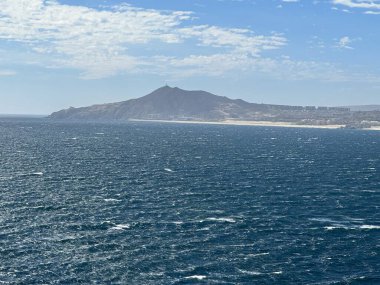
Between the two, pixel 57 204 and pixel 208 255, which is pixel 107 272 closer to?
pixel 208 255

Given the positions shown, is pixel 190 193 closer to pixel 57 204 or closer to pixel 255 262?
pixel 57 204

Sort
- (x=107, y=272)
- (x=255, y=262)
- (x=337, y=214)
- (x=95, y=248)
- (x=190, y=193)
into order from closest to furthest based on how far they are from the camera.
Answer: (x=107, y=272) < (x=255, y=262) < (x=95, y=248) < (x=337, y=214) < (x=190, y=193)

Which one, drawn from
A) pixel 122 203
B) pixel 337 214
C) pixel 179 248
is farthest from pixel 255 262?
pixel 122 203

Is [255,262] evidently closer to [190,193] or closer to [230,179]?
[190,193]

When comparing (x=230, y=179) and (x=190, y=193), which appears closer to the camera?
(x=190, y=193)

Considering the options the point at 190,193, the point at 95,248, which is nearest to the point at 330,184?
the point at 190,193

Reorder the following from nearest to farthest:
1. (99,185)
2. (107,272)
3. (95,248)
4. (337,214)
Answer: (107,272) < (95,248) < (337,214) < (99,185)

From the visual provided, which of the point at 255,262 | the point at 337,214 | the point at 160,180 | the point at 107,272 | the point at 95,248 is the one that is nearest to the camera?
the point at 107,272

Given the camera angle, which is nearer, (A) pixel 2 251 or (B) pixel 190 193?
(A) pixel 2 251

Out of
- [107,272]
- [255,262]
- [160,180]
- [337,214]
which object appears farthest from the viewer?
[160,180]
